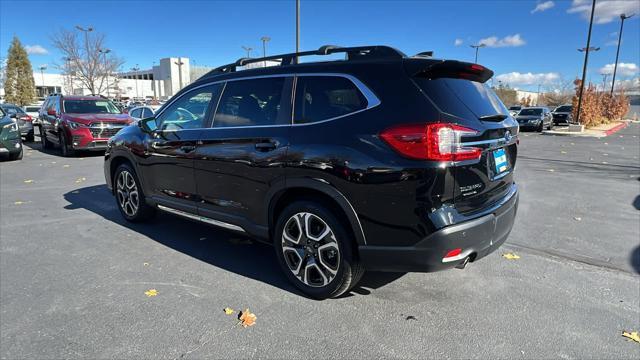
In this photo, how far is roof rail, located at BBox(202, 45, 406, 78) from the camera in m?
3.06

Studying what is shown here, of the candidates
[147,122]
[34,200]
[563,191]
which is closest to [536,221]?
[563,191]

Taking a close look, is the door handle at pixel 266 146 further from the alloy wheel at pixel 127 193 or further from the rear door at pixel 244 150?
the alloy wheel at pixel 127 193

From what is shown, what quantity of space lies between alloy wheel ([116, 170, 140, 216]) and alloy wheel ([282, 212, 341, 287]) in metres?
2.64

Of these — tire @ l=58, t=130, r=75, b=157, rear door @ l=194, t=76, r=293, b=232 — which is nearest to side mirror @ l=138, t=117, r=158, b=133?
rear door @ l=194, t=76, r=293, b=232

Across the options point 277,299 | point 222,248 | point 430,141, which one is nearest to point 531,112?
point 222,248

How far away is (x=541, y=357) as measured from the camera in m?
2.61

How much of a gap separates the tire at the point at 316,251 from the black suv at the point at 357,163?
0.03 ft

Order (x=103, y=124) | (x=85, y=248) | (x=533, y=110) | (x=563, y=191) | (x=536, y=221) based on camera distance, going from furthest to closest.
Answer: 1. (x=533, y=110)
2. (x=103, y=124)
3. (x=563, y=191)
4. (x=536, y=221)
5. (x=85, y=248)

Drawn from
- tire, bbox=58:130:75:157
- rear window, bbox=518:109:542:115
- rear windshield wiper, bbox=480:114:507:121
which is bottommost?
tire, bbox=58:130:75:157

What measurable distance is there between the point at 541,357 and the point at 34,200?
7.37 m

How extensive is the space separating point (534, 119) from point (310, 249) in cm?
2580

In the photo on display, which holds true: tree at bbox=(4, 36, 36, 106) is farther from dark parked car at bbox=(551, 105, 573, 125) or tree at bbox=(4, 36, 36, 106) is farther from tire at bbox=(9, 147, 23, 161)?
dark parked car at bbox=(551, 105, 573, 125)

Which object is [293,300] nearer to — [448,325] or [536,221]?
[448,325]

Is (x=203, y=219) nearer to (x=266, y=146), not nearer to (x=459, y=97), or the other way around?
(x=266, y=146)
